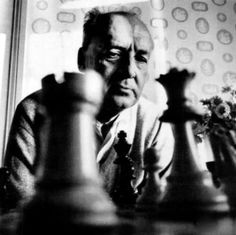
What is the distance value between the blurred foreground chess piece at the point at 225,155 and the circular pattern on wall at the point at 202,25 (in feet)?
6.46

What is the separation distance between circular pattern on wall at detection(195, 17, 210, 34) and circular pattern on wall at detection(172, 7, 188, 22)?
93mm

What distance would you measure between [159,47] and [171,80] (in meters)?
1.77

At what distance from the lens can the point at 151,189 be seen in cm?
50

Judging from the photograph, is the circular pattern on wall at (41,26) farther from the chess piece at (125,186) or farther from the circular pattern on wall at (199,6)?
the chess piece at (125,186)

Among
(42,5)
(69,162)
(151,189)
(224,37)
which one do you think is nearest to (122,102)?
(42,5)

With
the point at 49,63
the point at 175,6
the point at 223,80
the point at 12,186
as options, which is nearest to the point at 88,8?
the point at 49,63

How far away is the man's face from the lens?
1.82 m

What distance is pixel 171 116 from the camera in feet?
1.52

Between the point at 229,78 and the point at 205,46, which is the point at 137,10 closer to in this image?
the point at 205,46

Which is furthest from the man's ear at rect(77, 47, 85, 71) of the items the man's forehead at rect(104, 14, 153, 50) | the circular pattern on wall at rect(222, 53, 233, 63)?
the circular pattern on wall at rect(222, 53, 233, 63)

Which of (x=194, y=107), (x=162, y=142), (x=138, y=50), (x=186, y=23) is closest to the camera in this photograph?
(x=194, y=107)

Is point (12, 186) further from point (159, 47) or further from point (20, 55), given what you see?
point (159, 47)

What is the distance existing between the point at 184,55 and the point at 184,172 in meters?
1.90

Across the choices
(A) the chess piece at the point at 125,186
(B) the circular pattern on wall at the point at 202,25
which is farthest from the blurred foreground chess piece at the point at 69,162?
(B) the circular pattern on wall at the point at 202,25
